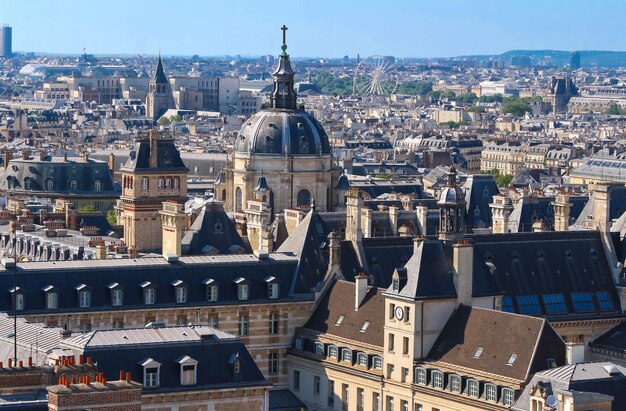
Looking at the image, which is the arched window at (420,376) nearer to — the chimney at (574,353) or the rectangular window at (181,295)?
the chimney at (574,353)

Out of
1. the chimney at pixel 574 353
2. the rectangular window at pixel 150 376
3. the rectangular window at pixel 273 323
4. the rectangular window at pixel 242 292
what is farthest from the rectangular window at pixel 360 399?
the rectangular window at pixel 150 376

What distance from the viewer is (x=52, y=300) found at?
299 ft

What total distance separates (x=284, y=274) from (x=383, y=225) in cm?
2134

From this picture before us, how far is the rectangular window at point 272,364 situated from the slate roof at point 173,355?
18810 millimetres

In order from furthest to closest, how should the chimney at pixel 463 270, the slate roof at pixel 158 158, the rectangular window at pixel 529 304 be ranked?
the slate roof at pixel 158 158, the rectangular window at pixel 529 304, the chimney at pixel 463 270

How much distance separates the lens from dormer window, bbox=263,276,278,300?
9631 cm

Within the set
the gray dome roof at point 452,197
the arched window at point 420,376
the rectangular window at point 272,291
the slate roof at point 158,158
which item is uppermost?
the gray dome roof at point 452,197

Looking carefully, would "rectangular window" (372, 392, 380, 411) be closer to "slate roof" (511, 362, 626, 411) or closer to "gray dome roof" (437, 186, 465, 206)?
"gray dome roof" (437, 186, 465, 206)

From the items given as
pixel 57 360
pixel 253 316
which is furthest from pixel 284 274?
pixel 57 360

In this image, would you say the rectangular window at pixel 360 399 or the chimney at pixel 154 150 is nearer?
the rectangular window at pixel 360 399

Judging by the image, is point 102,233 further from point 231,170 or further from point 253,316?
point 253,316

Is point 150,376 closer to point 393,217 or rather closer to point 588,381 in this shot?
point 588,381

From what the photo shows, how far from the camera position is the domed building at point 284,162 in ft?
429

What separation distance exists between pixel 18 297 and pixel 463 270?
1849 cm
